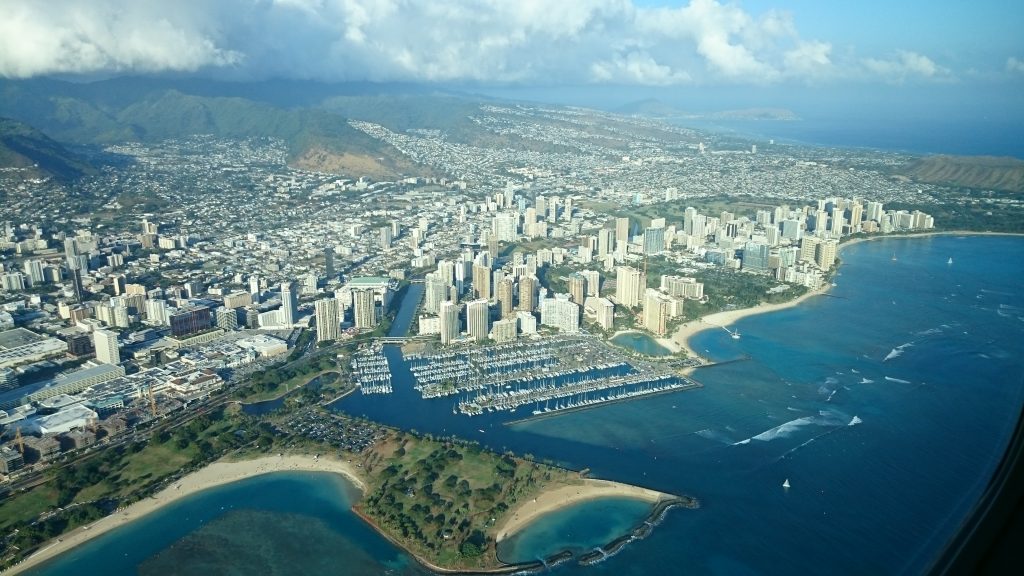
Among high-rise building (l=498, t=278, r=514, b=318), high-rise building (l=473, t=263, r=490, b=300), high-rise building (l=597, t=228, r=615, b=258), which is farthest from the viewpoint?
high-rise building (l=597, t=228, r=615, b=258)

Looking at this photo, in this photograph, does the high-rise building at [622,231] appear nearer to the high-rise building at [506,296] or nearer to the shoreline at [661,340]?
the high-rise building at [506,296]

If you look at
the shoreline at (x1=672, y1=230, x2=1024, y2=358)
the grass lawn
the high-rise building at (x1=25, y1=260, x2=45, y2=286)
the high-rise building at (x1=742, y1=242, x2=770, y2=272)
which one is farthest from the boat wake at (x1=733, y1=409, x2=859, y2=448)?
the high-rise building at (x1=25, y1=260, x2=45, y2=286)

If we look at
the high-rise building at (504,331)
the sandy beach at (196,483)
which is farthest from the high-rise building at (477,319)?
the sandy beach at (196,483)

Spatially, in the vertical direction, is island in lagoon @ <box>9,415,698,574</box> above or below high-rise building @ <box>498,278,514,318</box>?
below

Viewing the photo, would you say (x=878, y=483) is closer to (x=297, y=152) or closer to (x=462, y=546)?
(x=462, y=546)

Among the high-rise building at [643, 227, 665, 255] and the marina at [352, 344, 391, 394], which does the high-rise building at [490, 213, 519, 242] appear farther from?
the marina at [352, 344, 391, 394]

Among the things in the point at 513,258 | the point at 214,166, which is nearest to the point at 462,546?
the point at 513,258
